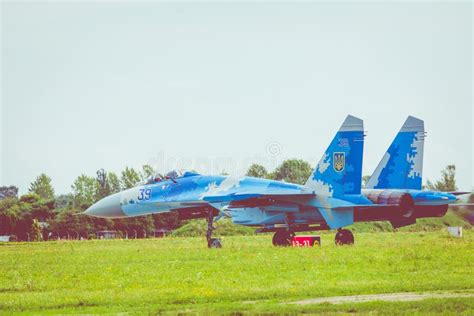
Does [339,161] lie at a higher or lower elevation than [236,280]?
higher

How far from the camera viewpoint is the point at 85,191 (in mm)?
56875

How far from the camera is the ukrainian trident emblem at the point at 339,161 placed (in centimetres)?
2497

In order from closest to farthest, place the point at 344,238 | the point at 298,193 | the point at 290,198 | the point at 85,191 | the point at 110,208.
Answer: the point at 298,193 → the point at 290,198 → the point at 344,238 → the point at 110,208 → the point at 85,191

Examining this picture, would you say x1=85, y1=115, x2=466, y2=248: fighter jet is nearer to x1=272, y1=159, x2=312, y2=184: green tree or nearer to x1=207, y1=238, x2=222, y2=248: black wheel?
x1=207, y1=238, x2=222, y2=248: black wheel

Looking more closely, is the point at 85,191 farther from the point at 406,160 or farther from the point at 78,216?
the point at 406,160

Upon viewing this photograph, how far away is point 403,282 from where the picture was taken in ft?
49.8

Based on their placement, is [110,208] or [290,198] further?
[110,208]

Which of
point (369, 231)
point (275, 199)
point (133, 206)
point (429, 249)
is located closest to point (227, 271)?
point (429, 249)

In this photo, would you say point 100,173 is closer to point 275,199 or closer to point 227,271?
point 275,199

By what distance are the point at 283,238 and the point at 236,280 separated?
11.0 m

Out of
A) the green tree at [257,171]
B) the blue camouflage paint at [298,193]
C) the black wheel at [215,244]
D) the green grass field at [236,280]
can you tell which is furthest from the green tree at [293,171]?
the green grass field at [236,280]

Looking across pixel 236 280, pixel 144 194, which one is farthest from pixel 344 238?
pixel 236 280

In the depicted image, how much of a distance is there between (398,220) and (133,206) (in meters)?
9.34

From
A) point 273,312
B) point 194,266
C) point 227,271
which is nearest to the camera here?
point 273,312
